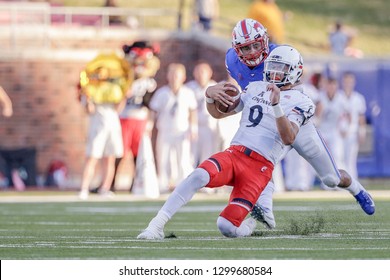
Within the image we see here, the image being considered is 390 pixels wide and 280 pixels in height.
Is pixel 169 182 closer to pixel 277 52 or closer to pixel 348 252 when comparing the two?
pixel 277 52

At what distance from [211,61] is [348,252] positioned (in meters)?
14.0

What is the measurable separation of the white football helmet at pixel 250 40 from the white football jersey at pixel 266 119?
453 millimetres

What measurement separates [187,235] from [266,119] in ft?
3.54

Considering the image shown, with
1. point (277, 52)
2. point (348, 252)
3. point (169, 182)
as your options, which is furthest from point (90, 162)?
point (348, 252)

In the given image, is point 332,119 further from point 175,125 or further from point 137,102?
point 137,102

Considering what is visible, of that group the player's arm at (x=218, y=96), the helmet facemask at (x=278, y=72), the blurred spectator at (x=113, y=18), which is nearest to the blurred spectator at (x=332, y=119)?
the blurred spectator at (x=113, y=18)

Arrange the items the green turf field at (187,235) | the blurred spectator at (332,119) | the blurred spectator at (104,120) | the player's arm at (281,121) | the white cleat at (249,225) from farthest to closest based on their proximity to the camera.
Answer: the blurred spectator at (332,119) → the blurred spectator at (104,120) → the white cleat at (249,225) → the player's arm at (281,121) → the green turf field at (187,235)

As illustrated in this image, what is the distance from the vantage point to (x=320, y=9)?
117ft

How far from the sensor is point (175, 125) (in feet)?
58.3

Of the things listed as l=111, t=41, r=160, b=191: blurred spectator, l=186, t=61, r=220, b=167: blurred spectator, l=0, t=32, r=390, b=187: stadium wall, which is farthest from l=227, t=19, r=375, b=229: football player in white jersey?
l=0, t=32, r=390, b=187: stadium wall

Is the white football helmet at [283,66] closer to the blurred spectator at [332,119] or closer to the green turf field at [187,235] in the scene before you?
the green turf field at [187,235]

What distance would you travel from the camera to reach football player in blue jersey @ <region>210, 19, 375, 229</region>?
9.91m

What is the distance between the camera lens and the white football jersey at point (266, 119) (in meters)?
9.43

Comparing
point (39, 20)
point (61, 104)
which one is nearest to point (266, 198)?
point (61, 104)
